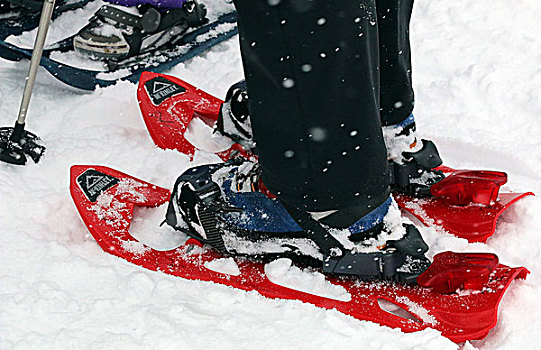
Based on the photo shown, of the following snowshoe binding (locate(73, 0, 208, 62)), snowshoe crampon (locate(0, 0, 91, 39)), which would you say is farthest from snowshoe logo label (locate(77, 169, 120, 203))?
snowshoe crampon (locate(0, 0, 91, 39))

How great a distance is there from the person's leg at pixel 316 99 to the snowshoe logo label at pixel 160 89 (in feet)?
3.22

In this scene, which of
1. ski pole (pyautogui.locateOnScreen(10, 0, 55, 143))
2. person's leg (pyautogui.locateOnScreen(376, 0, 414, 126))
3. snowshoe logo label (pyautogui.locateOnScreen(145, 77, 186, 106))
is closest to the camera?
person's leg (pyautogui.locateOnScreen(376, 0, 414, 126))

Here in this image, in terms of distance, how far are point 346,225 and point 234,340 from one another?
0.36 metres

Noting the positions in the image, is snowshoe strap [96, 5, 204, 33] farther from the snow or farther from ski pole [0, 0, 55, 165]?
ski pole [0, 0, 55, 165]

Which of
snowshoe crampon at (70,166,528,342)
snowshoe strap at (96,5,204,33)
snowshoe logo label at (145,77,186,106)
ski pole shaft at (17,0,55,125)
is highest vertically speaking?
ski pole shaft at (17,0,55,125)

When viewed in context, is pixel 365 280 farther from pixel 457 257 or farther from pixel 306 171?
pixel 306 171

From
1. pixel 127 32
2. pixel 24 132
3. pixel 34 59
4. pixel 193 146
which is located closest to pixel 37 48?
pixel 34 59

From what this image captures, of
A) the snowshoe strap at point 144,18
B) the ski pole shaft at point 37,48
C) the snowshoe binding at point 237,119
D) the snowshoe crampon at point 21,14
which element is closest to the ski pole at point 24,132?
the ski pole shaft at point 37,48

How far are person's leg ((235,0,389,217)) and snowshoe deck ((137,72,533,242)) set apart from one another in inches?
16.0

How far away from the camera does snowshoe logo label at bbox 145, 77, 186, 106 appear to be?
220 centimetres

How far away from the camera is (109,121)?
7.39 ft

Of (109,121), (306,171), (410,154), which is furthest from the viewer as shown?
(109,121)

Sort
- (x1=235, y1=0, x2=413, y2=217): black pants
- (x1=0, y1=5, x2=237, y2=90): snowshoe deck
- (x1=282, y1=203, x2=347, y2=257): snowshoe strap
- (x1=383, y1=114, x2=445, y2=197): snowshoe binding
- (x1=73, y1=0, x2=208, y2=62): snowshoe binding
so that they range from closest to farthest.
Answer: (x1=235, y1=0, x2=413, y2=217): black pants → (x1=282, y1=203, x2=347, y2=257): snowshoe strap → (x1=383, y1=114, x2=445, y2=197): snowshoe binding → (x1=0, y1=5, x2=237, y2=90): snowshoe deck → (x1=73, y1=0, x2=208, y2=62): snowshoe binding

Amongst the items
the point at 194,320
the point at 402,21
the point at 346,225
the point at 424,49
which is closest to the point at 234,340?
the point at 194,320
